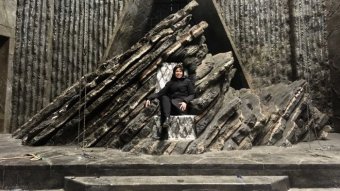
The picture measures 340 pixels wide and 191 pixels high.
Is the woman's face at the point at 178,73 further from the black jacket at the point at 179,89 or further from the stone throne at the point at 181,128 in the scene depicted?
the stone throne at the point at 181,128

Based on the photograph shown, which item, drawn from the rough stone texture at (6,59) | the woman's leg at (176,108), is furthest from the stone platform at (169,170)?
the rough stone texture at (6,59)

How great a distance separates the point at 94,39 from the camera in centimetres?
1001

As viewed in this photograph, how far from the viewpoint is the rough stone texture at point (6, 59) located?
962 cm

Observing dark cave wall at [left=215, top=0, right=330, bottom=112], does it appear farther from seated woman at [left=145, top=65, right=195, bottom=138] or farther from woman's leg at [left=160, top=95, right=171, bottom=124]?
woman's leg at [left=160, top=95, right=171, bottom=124]

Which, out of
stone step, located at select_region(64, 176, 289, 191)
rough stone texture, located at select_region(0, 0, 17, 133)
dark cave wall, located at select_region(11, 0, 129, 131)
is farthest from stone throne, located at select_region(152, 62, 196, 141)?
rough stone texture, located at select_region(0, 0, 17, 133)

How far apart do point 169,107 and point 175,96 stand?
393 mm

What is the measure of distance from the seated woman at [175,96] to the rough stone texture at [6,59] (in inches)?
234

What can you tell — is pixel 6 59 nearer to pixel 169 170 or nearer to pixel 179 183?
pixel 169 170

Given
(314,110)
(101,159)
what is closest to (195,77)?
(101,159)

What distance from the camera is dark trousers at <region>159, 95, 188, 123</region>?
6.27m

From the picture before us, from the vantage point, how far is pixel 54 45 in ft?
33.0

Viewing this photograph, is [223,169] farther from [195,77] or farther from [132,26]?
[132,26]

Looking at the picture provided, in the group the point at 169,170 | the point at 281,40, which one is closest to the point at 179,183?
the point at 169,170

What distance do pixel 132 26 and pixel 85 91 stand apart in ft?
11.5
